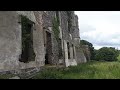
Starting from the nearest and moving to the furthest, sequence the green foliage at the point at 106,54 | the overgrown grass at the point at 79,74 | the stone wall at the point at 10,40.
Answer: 1. the stone wall at the point at 10,40
2. the overgrown grass at the point at 79,74
3. the green foliage at the point at 106,54

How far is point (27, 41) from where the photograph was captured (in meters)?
10.6

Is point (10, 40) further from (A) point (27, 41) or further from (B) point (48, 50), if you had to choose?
(B) point (48, 50)

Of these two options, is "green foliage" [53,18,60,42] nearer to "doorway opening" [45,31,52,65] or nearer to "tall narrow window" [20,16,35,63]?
"doorway opening" [45,31,52,65]

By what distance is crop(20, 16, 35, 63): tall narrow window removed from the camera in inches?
394

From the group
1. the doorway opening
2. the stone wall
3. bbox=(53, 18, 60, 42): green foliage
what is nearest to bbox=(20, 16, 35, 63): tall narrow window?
the stone wall

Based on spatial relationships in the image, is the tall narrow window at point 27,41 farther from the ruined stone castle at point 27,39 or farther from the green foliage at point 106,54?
the green foliage at point 106,54

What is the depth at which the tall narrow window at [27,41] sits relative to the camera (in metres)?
10.0

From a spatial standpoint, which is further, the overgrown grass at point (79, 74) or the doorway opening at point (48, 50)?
the doorway opening at point (48, 50)

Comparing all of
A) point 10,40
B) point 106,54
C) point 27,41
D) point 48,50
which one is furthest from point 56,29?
point 106,54

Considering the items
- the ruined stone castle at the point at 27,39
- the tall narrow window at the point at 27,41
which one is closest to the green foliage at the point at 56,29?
the ruined stone castle at the point at 27,39

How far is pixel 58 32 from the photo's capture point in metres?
16.2
